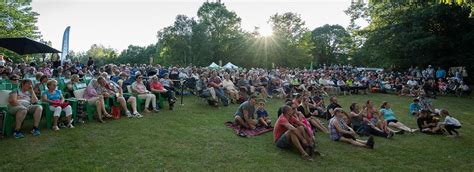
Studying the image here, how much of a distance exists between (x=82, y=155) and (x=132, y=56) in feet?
240

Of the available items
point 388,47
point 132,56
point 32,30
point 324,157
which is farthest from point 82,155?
point 132,56

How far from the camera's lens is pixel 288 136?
18.4ft

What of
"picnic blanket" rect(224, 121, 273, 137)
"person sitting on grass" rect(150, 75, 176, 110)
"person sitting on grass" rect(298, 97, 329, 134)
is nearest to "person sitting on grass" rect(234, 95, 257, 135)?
"picnic blanket" rect(224, 121, 273, 137)

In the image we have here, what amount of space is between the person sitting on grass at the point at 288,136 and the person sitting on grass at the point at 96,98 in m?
4.21

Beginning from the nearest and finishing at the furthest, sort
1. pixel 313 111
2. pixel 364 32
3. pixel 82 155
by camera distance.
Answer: pixel 82 155 < pixel 313 111 < pixel 364 32

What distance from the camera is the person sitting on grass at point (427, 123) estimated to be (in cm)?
791

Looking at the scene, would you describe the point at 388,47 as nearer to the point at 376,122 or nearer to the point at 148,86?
the point at 376,122

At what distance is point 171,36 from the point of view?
44062 millimetres

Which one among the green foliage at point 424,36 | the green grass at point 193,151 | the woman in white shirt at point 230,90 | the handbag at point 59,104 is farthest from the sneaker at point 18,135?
the green foliage at point 424,36

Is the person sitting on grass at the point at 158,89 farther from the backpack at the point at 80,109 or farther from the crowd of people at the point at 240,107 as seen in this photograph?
the backpack at the point at 80,109

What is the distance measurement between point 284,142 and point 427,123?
4.93 meters

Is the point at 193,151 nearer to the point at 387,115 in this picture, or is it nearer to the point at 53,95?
the point at 53,95

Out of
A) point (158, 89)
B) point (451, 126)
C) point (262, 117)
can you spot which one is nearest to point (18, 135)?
point (158, 89)

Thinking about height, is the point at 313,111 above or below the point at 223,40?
below
